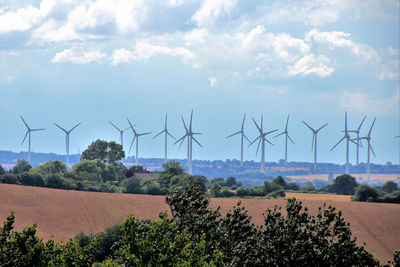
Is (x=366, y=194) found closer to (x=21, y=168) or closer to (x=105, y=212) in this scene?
(x=105, y=212)

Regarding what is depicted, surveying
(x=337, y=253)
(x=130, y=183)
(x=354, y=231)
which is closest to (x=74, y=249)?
(x=337, y=253)

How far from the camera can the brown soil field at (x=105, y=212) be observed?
94.6 m

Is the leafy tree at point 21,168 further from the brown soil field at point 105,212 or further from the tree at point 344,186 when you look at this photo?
the tree at point 344,186

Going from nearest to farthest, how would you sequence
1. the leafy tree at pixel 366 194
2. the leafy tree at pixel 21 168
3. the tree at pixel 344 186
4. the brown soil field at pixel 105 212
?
the brown soil field at pixel 105 212
the leafy tree at pixel 366 194
the leafy tree at pixel 21 168
the tree at pixel 344 186

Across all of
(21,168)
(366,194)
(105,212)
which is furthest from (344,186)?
(105,212)

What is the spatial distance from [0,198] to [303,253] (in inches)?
3143

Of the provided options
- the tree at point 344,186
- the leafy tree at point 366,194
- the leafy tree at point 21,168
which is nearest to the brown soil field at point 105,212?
the leafy tree at point 366,194

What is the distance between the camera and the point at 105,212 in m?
108

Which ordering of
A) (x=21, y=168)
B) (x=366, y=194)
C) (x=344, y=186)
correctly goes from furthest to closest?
(x=344, y=186), (x=21, y=168), (x=366, y=194)

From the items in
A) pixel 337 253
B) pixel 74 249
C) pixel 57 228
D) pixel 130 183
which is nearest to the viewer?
pixel 74 249

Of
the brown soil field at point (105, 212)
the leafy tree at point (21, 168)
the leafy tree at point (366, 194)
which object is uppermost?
the leafy tree at point (21, 168)

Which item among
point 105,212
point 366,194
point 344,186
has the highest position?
A: point 344,186

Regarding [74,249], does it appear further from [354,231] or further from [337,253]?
[354,231]

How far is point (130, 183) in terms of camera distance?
148875 millimetres
